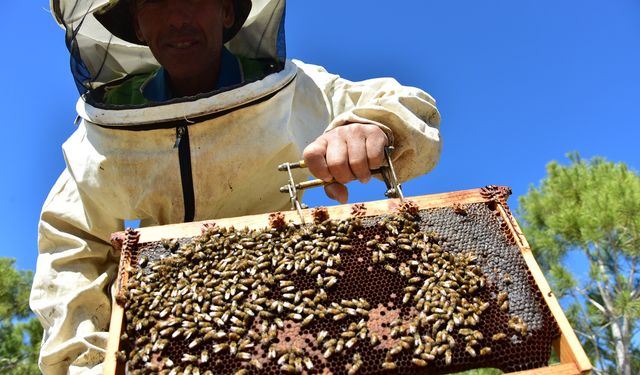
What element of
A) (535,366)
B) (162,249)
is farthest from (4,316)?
(535,366)

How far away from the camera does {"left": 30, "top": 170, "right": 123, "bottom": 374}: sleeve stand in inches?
103

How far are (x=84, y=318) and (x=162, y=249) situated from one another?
911 mm

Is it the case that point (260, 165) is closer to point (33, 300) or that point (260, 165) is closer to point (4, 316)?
point (33, 300)

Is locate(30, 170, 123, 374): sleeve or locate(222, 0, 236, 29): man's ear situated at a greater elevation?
locate(222, 0, 236, 29): man's ear

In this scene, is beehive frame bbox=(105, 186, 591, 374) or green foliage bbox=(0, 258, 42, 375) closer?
beehive frame bbox=(105, 186, 591, 374)

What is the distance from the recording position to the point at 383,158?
251cm

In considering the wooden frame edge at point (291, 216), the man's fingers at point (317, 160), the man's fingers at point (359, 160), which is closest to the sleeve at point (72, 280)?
the wooden frame edge at point (291, 216)

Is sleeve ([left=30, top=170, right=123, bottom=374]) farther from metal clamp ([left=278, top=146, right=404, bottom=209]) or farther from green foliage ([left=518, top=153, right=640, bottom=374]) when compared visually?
green foliage ([left=518, top=153, right=640, bottom=374])

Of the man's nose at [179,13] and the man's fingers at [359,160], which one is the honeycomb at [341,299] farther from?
the man's nose at [179,13]

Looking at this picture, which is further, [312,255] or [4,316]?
[4,316]

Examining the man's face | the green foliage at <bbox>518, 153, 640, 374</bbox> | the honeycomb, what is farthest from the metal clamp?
the green foliage at <bbox>518, 153, 640, 374</bbox>

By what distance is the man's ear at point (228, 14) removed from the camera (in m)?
3.45

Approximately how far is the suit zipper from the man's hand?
28.6 inches

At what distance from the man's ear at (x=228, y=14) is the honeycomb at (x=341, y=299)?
1741 millimetres
